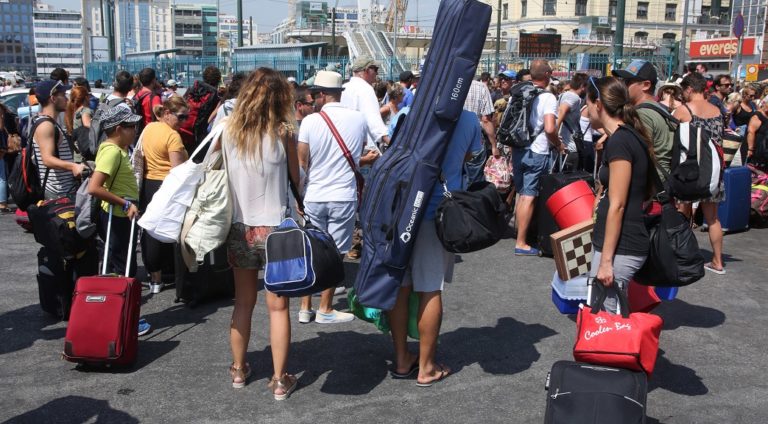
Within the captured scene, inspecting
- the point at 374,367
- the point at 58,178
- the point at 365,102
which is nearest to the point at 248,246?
the point at 374,367

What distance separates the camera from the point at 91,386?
172 inches

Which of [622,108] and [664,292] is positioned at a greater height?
[622,108]

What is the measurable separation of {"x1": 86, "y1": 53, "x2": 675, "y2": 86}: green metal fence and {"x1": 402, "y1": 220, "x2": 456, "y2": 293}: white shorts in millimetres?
17538

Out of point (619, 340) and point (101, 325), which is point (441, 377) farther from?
point (101, 325)

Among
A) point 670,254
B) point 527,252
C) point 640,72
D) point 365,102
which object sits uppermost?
point 640,72

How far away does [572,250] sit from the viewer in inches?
180

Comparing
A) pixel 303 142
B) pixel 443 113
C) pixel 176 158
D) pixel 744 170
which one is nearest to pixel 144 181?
pixel 176 158

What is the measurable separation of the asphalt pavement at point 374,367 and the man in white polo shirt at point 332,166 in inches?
33.4

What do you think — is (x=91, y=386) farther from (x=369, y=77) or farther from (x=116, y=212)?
(x=369, y=77)

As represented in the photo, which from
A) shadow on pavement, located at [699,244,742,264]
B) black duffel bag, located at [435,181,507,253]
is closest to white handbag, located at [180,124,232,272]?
black duffel bag, located at [435,181,507,253]

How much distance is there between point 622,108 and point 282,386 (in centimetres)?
248

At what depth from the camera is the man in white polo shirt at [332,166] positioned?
517 cm

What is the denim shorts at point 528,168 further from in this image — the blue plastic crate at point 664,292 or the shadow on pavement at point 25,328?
the shadow on pavement at point 25,328

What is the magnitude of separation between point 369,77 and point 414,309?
328 centimetres
